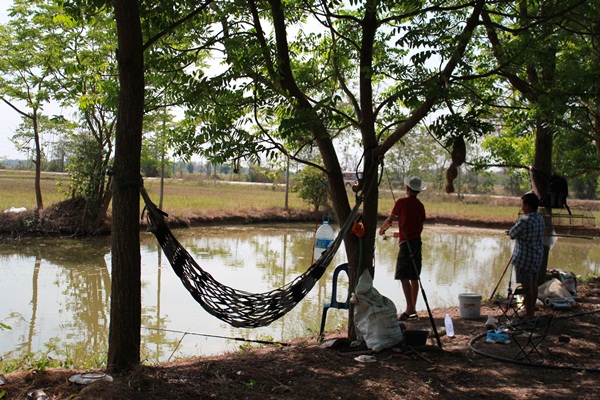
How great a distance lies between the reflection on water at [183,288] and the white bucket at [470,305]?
1313 mm

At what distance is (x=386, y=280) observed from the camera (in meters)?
8.88

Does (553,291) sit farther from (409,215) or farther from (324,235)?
(324,235)

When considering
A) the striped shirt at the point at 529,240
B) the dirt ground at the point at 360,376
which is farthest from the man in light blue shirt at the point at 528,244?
the dirt ground at the point at 360,376

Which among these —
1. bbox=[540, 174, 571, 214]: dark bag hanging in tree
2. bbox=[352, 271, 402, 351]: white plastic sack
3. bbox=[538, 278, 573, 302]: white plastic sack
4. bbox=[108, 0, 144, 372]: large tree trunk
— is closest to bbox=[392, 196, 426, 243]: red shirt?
bbox=[352, 271, 402, 351]: white plastic sack

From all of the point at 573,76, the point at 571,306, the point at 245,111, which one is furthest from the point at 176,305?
the point at 573,76

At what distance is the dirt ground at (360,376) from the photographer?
2758mm

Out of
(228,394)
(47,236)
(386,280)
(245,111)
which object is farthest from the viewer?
(47,236)

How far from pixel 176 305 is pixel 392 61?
376cm

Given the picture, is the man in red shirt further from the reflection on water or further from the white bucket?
the reflection on water

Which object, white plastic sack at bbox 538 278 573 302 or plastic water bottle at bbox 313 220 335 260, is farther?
white plastic sack at bbox 538 278 573 302

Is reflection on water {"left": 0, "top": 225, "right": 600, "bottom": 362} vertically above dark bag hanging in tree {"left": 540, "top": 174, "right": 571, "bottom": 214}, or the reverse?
dark bag hanging in tree {"left": 540, "top": 174, "right": 571, "bottom": 214}

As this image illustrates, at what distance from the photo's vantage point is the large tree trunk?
3037 millimetres

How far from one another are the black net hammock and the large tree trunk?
155mm

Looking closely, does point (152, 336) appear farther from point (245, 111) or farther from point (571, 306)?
point (571, 306)
